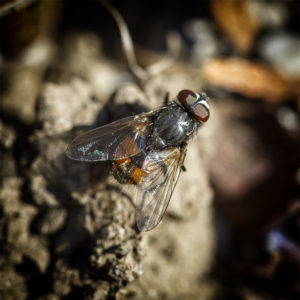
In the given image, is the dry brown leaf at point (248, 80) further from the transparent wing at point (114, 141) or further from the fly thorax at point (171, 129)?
the transparent wing at point (114, 141)

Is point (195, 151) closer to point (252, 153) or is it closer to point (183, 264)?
point (252, 153)

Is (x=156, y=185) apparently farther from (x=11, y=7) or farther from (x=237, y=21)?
Result: (x=237, y=21)

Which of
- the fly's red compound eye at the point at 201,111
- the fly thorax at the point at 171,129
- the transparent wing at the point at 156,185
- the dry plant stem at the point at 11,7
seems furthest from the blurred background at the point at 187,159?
the fly's red compound eye at the point at 201,111

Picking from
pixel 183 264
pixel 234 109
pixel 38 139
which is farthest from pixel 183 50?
pixel 183 264

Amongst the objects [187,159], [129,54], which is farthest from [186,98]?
[129,54]

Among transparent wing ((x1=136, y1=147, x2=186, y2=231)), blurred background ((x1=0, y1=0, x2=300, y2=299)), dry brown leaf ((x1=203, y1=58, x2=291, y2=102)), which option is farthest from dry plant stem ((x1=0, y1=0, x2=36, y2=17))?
dry brown leaf ((x1=203, y1=58, x2=291, y2=102))
